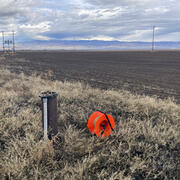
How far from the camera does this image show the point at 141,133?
434 centimetres

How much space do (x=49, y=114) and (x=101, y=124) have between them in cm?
126

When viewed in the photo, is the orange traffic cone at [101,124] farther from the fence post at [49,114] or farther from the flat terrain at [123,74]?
the flat terrain at [123,74]

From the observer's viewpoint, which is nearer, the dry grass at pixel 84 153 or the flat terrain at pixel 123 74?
the dry grass at pixel 84 153

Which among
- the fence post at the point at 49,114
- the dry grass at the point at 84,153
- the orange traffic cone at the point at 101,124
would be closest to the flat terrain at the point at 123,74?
the dry grass at the point at 84,153

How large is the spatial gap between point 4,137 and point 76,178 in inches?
79.9

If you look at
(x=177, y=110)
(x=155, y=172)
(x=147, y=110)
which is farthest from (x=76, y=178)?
(x=177, y=110)

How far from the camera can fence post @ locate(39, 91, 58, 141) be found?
135 inches

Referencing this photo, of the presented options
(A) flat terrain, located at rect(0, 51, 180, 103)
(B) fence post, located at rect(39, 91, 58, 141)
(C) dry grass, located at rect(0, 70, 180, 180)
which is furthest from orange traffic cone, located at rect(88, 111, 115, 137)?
(A) flat terrain, located at rect(0, 51, 180, 103)

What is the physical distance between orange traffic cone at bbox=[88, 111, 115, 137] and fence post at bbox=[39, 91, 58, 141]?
87 centimetres

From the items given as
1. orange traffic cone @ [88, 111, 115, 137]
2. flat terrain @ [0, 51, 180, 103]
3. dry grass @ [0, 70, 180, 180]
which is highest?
flat terrain @ [0, 51, 180, 103]

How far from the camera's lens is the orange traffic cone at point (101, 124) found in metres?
4.03

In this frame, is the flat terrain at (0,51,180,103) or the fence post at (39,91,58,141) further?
the flat terrain at (0,51,180,103)

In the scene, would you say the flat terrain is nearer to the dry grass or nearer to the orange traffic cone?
the dry grass

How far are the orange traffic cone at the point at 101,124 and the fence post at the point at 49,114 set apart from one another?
2.85ft
